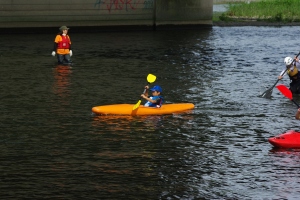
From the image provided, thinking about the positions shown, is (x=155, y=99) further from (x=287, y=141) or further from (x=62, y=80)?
(x=62, y=80)

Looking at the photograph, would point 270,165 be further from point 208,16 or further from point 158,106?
point 208,16

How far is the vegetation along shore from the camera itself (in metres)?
63.1

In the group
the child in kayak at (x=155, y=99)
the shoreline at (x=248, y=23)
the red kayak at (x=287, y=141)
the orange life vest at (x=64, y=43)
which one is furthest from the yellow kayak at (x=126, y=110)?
the shoreline at (x=248, y=23)

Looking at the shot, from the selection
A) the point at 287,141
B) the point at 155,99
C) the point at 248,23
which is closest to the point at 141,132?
the point at 155,99

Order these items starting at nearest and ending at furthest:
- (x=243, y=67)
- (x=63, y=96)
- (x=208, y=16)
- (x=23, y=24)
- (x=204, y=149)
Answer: (x=204, y=149) < (x=63, y=96) < (x=243, y=67) < (x=23, y=24) < (x=208, y=16)

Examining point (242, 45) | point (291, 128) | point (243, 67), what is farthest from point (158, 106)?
point (242, 45)

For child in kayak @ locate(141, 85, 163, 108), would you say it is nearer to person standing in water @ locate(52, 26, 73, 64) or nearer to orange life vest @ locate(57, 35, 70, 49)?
person standing in water @ locate(52, 26, 73, 64)

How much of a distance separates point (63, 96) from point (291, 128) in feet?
31.1

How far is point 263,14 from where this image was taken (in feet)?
213

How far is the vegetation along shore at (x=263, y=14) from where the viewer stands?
6313 cm

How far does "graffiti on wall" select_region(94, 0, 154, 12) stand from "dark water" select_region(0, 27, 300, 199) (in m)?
14.4

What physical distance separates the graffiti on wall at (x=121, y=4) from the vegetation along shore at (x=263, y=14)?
24.6 ft

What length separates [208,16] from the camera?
59.7 meters

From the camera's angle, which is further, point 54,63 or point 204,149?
point 54,63
